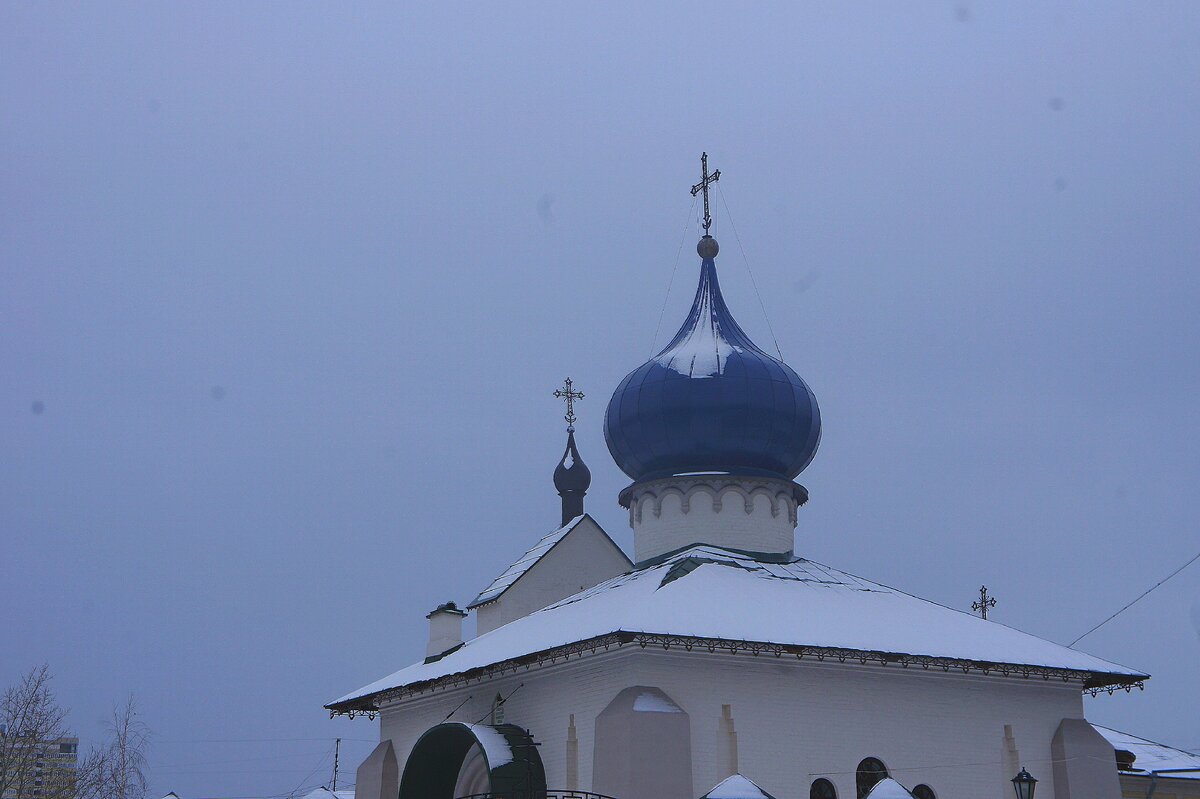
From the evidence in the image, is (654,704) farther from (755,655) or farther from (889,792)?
(889,792)

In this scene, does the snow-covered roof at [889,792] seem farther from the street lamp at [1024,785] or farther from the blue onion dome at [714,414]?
the blue onion dome at [714,414]

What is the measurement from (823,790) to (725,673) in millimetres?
1661

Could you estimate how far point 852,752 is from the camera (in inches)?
608

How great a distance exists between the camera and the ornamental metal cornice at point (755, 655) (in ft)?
47.5

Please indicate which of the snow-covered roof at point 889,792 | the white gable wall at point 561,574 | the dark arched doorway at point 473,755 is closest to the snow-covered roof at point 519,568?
the white gable wall at point 561,574

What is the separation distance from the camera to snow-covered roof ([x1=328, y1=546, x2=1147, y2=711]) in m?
14.9

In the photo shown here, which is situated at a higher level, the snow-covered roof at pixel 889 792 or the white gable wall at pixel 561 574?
the white gable wall at pixel 561 574

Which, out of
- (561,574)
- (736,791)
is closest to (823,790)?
(736,791)

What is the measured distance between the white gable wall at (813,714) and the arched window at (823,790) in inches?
2.9

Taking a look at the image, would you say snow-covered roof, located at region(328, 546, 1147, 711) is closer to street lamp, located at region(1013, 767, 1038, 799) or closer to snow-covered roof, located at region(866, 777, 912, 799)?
snow-covered roof, located at region(866, 777, 912, 799)

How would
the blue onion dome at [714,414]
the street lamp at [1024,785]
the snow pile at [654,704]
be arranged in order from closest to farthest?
the street lamp at [1024,785] < the snow pile at [654,704] < the blue onion dome at [714,414]

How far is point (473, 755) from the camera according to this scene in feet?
57.0

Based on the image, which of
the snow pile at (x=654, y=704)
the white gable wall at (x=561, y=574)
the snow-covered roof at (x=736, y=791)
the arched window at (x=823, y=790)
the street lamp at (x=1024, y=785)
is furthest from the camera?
the white gable wall at (x=561, y=574)

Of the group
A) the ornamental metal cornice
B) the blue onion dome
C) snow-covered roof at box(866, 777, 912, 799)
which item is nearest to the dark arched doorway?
the ornamental metal cornice
